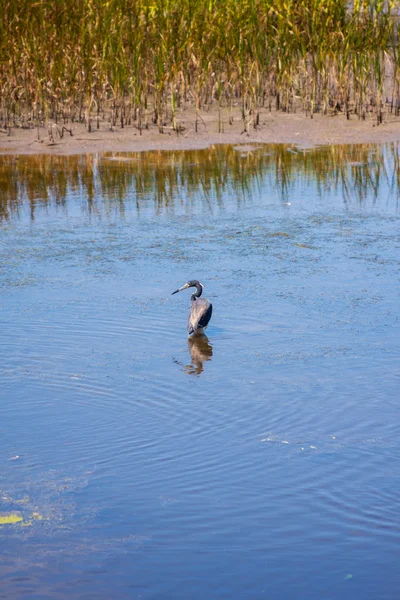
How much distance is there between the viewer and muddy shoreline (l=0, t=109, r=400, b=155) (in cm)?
1470

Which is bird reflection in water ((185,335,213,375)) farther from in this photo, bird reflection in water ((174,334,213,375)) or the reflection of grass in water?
the reflection of grass in water

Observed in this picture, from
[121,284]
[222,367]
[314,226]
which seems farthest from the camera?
[314,226]

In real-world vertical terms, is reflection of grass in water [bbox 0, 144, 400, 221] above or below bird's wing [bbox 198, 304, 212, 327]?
above

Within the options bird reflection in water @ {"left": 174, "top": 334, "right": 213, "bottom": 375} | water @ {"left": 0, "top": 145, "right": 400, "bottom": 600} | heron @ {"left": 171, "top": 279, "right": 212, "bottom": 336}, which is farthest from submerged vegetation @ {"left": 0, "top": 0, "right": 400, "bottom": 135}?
bird reflection in water @ {"left": 174, "top": 334, "right": 213, "bottom": 375}

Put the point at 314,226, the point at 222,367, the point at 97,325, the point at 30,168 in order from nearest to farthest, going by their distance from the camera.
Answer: the point at 222,367
the point at 97,325
the point at 314,226
the point at 30,168

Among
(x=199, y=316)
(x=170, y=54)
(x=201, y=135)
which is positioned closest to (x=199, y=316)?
(x=199, y=316)

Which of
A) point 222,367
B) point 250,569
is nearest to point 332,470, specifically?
point 250,569

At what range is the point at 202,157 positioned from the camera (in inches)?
544

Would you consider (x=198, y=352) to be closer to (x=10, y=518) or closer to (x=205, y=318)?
(x=205, y=318)

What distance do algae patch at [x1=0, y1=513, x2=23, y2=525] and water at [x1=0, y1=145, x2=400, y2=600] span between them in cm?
3

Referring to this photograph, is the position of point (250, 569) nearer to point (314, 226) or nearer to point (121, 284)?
point (121, 284)

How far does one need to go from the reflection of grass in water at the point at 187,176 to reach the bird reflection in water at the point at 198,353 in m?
4.28

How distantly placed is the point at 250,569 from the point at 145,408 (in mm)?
1669

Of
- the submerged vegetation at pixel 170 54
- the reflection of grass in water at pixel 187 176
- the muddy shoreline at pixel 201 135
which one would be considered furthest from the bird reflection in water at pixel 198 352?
the submerged vegetation at pixel 170 54
